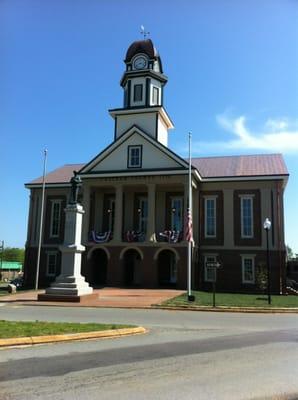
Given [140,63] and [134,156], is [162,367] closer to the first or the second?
[134,156]

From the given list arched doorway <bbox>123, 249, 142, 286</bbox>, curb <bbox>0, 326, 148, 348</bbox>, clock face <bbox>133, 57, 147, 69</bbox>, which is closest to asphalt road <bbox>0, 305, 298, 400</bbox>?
curb <bbox>0, 326, 148, 348</bbox>

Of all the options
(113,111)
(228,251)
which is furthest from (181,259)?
(113,111)

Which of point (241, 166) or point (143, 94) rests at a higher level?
point (143, 94)

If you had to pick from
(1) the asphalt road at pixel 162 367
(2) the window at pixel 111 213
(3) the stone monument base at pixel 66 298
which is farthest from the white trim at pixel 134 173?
(1) the asphalt road at pixel 162 367

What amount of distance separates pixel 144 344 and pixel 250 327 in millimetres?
5079

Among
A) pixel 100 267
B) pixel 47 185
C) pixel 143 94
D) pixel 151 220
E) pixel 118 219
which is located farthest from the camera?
pixel 47 185

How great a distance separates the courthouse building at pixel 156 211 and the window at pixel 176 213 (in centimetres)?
8

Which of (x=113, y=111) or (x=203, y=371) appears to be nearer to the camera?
(x=203, y=371)

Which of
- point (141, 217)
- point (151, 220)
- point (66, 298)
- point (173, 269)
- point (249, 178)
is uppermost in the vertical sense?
point (249, 178)

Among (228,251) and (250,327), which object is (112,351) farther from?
(228,251)

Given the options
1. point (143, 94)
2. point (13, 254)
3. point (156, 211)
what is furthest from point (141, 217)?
point (13, 254)

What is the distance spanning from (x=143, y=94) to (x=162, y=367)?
33.8 m

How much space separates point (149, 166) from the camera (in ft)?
117

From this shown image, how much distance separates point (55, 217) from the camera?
40.8 meters
